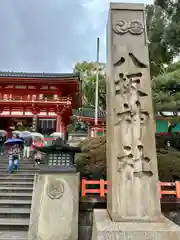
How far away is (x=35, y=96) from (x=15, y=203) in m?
13.6

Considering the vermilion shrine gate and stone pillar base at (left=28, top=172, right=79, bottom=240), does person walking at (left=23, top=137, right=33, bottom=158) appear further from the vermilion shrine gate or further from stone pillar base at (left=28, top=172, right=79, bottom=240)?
stone pillar base at (left=28, top=172, right=79, bottom=240)

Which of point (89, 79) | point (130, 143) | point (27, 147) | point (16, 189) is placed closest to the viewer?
point (130, 143)

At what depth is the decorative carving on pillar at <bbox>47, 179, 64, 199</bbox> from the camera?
4.28 metres

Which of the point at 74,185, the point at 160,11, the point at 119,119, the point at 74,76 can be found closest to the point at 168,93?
the point at 160,11

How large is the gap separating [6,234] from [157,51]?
832 cm

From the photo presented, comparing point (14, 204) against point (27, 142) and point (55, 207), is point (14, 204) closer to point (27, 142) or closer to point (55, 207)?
point (55, 207)

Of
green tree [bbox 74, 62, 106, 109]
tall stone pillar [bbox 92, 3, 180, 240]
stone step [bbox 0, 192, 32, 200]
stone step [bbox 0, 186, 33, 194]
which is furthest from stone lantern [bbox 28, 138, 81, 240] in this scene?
green tree [bbox 74, 62, 106, 109]

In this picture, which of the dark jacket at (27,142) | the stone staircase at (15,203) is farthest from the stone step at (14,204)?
the dark jacket at (27,142)

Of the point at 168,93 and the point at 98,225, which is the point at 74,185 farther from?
the point at 168,93

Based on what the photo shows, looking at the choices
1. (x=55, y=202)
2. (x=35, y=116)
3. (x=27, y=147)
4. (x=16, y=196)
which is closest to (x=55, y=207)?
(x=55, y=202)

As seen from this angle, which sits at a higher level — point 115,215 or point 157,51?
point 157,51

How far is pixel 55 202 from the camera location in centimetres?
424

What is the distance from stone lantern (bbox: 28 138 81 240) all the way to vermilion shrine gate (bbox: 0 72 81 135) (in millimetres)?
13049

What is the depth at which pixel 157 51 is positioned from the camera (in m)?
9.30
